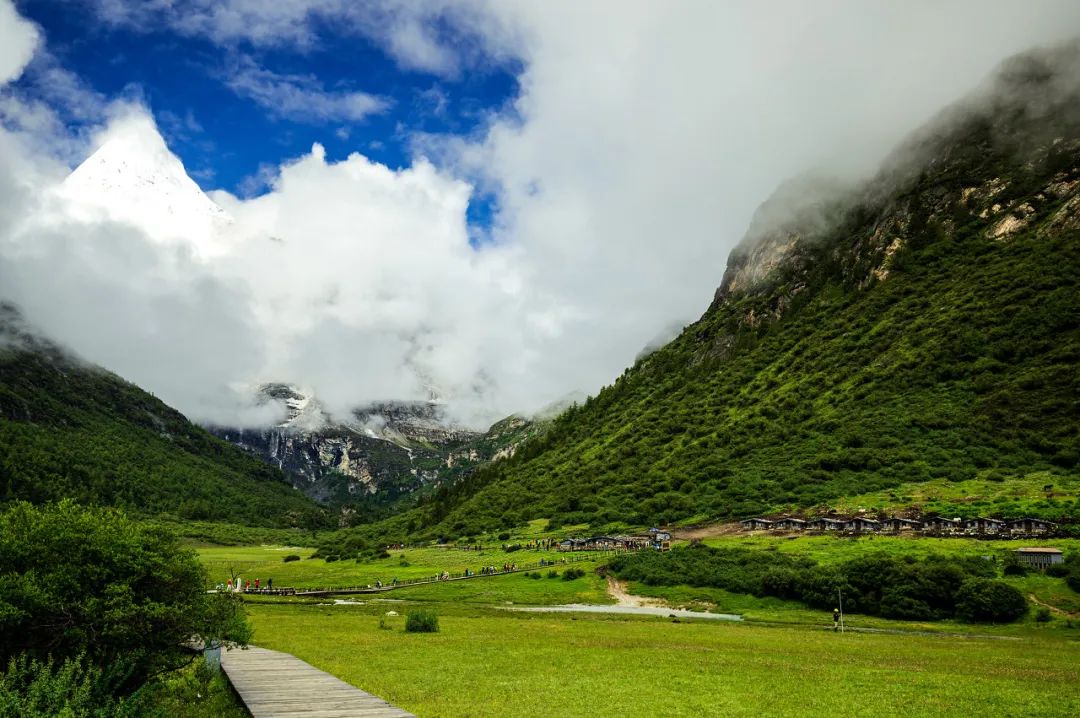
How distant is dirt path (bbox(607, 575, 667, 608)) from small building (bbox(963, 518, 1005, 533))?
4511 centimetres

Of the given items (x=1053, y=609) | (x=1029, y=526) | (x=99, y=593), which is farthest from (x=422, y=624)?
(x=1029, y=526)

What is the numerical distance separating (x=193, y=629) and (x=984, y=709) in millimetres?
27048

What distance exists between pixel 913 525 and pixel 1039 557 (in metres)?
25.3

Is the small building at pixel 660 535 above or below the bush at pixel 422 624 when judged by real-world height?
above

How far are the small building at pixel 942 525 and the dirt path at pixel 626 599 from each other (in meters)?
42.1

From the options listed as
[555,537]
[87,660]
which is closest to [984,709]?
[87,660]

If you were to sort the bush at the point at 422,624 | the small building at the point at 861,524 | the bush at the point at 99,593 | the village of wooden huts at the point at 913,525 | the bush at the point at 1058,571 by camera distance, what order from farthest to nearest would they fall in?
the small building at the point at 861,524 → the village of wooden huts at the point at 913,525 → the bush at the point at 1058,571 → the bush at the point at 422,624 → the bush at the point at 99,593

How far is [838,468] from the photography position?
437 ft

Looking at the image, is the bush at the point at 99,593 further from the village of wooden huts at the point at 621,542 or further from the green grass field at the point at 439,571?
the village of wooden huts at the point at 621,542

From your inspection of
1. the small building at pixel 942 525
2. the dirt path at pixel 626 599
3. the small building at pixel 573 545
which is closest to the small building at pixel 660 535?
the small building at pixel 573 545

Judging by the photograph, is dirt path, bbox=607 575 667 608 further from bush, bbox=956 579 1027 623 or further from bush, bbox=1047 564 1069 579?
bush, bbox=1047 564 1069 579

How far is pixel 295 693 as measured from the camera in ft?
66.7

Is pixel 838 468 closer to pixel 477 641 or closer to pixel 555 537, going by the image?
pixel 555 537

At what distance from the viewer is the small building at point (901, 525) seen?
93062 millimetres
